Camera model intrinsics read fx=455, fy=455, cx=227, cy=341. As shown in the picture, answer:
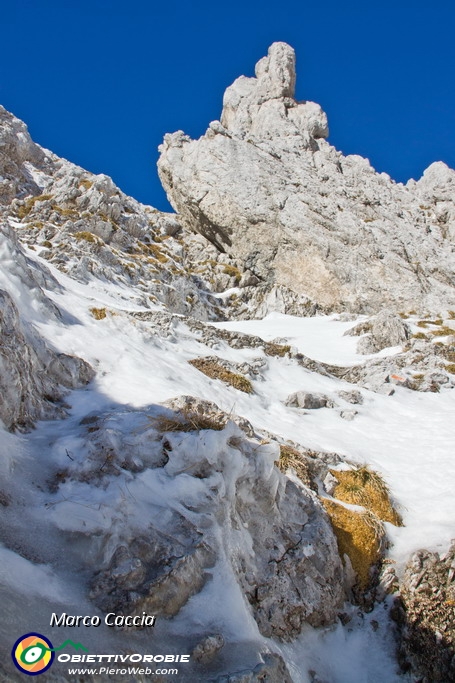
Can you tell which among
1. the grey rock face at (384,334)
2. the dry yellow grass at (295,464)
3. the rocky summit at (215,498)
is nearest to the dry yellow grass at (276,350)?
the rocky summit at (215,498)

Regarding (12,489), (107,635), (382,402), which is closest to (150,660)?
(107,635)

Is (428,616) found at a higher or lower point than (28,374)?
lower

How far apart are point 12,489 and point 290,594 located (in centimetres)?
469

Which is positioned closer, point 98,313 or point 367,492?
point 367,492

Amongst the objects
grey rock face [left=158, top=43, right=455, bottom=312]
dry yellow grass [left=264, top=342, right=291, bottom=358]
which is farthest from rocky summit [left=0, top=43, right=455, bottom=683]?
grey rock face [left=158, top=43, right=455, bottom=312]

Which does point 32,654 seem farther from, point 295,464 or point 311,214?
point 311,214

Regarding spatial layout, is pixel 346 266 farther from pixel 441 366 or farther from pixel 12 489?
pixel 12 489

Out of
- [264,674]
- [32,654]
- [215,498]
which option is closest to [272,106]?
[215,498]

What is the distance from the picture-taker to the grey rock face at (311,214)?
5544 cm

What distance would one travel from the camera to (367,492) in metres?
10.9

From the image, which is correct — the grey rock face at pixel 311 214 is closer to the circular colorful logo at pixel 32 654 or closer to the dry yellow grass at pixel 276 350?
the dry yellow grass at pixel 276 350

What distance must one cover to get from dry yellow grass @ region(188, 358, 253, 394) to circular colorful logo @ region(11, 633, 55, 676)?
12.9 metres

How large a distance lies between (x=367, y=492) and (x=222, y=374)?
794 cm

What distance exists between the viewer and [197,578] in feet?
19.3
